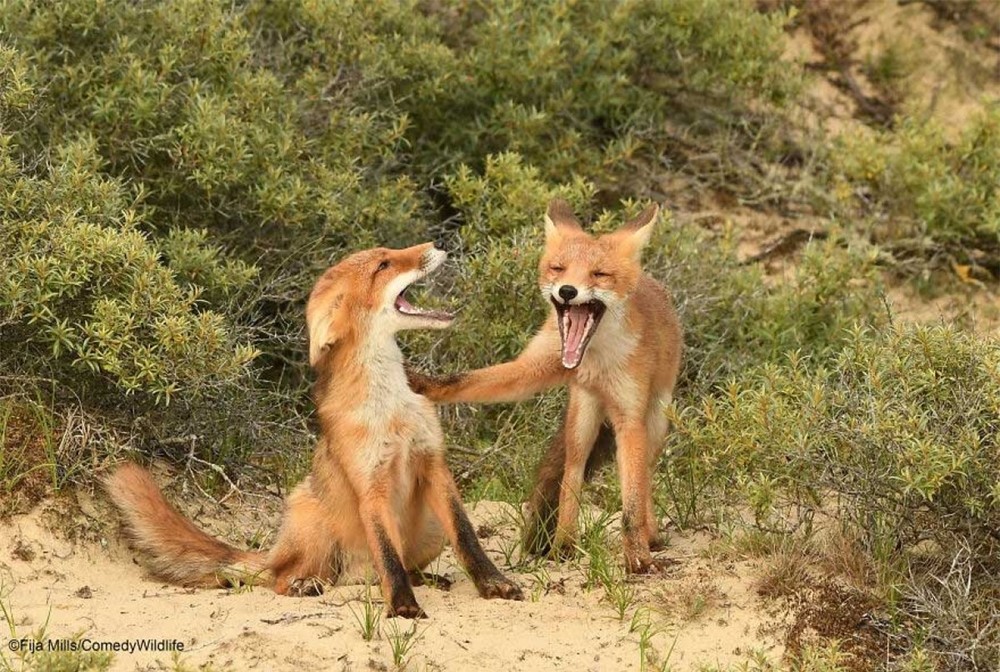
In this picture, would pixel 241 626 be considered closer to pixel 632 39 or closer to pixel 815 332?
pixel 815 332

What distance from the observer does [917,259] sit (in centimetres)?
957

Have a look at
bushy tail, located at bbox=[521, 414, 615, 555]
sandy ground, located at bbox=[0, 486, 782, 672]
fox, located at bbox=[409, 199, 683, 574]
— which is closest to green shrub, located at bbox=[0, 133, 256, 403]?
sandy ground, located at bbox=[0, 486, 782, 672]

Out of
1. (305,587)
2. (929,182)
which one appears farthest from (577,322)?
(929,182)

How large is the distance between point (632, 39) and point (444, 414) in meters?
3.12

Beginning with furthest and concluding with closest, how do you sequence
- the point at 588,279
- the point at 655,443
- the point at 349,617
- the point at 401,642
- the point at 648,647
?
1. the point at 655,443
2. the point at 588,279
3. the point at 349,617
4. the point at 648,647
5. the point at 401,642

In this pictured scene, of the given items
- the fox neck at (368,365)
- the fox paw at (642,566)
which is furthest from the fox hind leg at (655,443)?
the fox neck at (368,365)

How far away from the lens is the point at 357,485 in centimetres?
587

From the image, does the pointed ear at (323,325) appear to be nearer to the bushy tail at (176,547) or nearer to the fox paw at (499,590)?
the bushy tail at (176,547)

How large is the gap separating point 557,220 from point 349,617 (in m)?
2.24

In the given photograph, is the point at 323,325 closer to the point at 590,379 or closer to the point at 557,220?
the point at 590,379

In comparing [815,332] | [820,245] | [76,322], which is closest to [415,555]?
[76,322]

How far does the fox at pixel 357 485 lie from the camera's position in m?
5.89

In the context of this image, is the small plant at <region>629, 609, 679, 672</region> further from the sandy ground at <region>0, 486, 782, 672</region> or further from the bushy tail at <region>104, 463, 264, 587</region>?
the bushy tail at <region>104, 463, 264, 587</region>

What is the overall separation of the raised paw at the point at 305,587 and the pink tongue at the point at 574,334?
4.54 feet
